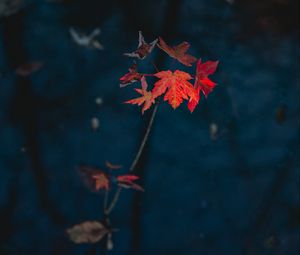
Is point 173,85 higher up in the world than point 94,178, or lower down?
higher up

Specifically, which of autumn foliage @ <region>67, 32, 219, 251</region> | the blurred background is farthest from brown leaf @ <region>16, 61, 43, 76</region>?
autumn foliage @ <region>67, 32, 219, 251</region>

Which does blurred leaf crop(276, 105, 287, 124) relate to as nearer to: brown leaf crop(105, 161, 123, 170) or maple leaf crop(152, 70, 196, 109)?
brown leaf crop(105, 161, 123, 170)

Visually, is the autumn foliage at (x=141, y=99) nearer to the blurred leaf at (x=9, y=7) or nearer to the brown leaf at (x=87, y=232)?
the brown leaf at (x=87, y=232)

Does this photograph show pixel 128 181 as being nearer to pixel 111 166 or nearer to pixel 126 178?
pixel 126 178

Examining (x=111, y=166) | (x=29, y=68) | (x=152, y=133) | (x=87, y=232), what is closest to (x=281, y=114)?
(x=152, y=133)

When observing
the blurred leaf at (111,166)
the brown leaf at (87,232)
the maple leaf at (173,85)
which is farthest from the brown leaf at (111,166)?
the maple leaf at (173,85)
